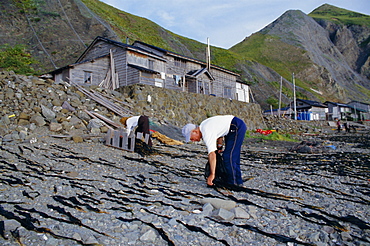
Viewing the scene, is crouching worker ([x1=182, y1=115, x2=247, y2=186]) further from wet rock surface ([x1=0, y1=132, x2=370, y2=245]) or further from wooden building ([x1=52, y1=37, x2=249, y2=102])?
wooden building ([x1=52, y1=37, x2=249, y2=102])

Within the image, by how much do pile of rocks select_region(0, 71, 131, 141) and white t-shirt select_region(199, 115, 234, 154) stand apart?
7.15m

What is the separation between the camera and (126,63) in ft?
75.0

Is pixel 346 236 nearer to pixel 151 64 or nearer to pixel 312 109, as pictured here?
pixel 151 64

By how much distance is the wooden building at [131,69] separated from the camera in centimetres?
2283

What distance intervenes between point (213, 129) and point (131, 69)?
19509 millimetres

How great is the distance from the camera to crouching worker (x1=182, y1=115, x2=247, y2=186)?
453 centimetres

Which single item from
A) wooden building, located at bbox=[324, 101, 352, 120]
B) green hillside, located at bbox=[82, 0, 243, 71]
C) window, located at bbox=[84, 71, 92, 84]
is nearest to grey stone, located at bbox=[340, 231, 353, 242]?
window, located at bbox=[84, 71, 92, 84]

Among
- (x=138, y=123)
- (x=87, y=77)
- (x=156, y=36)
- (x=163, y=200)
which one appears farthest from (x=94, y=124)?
(x=156, y=36)

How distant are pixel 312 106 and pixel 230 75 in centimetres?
2391

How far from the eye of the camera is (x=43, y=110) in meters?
11.4

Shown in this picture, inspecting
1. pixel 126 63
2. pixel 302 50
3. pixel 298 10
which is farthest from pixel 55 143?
pixel 298 10

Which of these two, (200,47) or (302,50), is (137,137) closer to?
(200,47)

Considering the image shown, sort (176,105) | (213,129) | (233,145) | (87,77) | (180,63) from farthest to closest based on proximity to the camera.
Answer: (180,63) → (87,77) → (176,105) → (233,145) → (213,129)

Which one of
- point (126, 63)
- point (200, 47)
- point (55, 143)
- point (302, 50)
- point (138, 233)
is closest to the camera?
point (138, 233)
